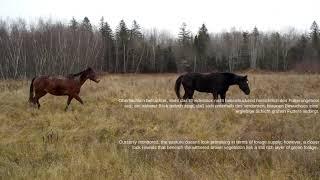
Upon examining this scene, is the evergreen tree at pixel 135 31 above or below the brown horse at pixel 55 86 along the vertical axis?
above

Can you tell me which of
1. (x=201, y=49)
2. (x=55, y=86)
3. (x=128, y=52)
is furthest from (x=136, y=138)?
(x=201, y=49)

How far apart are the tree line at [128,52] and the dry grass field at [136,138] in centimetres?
3694

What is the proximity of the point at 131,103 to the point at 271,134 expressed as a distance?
612cm

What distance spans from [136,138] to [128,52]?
55.4 metres

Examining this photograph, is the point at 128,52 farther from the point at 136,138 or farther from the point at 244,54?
the point at 136,138

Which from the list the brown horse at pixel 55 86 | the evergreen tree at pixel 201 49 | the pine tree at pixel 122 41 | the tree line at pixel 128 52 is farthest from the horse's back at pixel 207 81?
the evergreen tree at pixel 201 49

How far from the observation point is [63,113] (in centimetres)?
1215

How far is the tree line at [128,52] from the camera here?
5131cm

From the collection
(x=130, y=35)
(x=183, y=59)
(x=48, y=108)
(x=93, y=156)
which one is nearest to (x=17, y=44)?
(x=130, y=35)

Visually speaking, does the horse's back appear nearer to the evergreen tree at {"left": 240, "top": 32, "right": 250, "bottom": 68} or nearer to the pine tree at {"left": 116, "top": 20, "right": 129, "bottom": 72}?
the pine tree at {"left": 116, "top": 20, "right": 129, "bottom": 72}

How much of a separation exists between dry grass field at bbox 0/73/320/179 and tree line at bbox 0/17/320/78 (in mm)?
36935

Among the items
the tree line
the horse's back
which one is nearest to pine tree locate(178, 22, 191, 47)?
the tree line

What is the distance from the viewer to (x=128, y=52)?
2520 inches

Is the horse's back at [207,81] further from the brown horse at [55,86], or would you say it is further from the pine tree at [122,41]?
the pine tree at [122,41]
